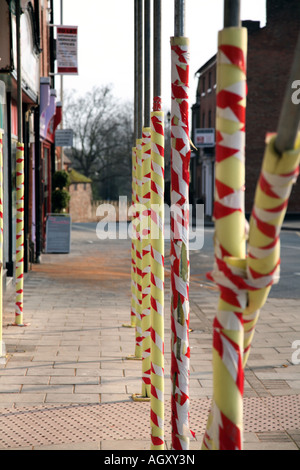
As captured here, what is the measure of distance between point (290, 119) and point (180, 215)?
91.0 inches

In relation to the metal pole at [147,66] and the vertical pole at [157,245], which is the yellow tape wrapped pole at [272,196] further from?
the metal pole at [147,66]

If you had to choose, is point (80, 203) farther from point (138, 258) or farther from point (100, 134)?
point (138, 258)

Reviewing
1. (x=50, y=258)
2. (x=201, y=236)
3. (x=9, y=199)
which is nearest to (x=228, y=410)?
(x=9, y=199)

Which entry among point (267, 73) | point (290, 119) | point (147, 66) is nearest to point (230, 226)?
point (290, 119)

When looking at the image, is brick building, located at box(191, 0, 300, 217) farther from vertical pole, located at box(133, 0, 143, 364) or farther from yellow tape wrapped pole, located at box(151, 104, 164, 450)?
yellow tape wrapped pole, located at box(151, 104, 164, 450)

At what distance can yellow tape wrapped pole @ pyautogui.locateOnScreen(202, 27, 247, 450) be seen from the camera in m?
2.57

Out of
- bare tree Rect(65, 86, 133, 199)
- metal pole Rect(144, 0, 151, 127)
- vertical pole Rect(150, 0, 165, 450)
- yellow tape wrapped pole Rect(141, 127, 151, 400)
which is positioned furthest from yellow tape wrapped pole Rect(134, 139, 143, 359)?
bare tree Rect(65, 86, 133, 199)

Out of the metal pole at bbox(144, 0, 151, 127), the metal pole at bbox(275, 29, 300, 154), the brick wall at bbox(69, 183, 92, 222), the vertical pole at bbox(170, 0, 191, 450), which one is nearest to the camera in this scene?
the metal pole at bbox(275, 29, 300, 154)

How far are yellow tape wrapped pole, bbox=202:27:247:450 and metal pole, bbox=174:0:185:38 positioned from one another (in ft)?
5.79

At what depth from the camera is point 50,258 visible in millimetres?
19234

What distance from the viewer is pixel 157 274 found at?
5.25 m

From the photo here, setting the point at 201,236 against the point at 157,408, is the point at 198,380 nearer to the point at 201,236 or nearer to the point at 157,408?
the point at 157,408

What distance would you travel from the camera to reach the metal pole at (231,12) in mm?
2582

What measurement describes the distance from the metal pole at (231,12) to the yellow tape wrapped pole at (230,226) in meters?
0.03
